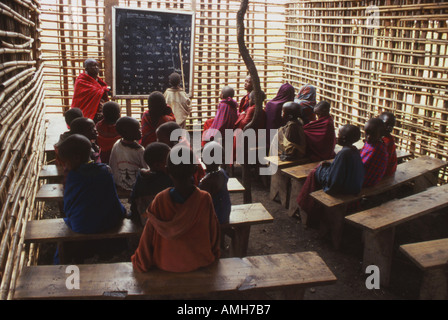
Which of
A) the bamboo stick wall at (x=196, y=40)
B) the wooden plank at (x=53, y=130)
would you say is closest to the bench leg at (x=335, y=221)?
the wooden plank at (x=53, y=130)

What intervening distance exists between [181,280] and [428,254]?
5.97 ft

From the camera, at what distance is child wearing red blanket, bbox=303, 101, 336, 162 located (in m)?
5.04

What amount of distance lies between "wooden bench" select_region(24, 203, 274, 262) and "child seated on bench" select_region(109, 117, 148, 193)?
600mm

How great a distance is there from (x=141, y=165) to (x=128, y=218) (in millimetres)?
601

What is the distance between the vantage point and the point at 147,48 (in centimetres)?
722

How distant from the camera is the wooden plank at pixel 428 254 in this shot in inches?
108

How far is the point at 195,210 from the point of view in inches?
97.9

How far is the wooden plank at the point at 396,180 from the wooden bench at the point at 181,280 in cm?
122

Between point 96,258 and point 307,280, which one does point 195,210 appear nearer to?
point 307,280

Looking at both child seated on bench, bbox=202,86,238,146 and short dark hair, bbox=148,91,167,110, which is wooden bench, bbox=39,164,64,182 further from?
child seated on bench, bbox=202,86,238,146

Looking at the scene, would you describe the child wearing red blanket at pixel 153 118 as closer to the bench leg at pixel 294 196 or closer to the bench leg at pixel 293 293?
the bench leg at pixel 294 196
